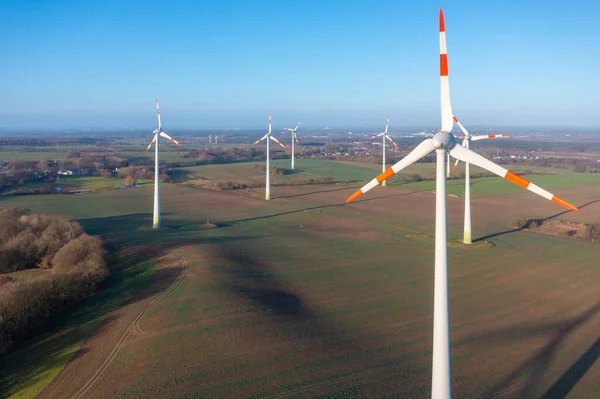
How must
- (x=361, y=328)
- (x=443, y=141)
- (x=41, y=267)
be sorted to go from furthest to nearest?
1. (x=41, y=267)
2. (x=361, y=328)
3. (x=443, y=141)

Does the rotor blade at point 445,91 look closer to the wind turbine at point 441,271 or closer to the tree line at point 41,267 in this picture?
the wind turbine at point 441,271

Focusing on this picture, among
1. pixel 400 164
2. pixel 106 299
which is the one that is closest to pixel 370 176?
pixel 106 299

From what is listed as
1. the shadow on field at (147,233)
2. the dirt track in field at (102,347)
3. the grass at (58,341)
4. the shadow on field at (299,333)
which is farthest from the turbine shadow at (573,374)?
the shadow on field at (147,233)

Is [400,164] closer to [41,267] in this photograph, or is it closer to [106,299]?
[106,299]

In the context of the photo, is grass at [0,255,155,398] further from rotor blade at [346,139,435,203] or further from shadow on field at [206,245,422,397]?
rotor blade at [346,139,435,203]

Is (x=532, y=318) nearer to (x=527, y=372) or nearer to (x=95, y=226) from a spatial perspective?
(x=527, y=372)
